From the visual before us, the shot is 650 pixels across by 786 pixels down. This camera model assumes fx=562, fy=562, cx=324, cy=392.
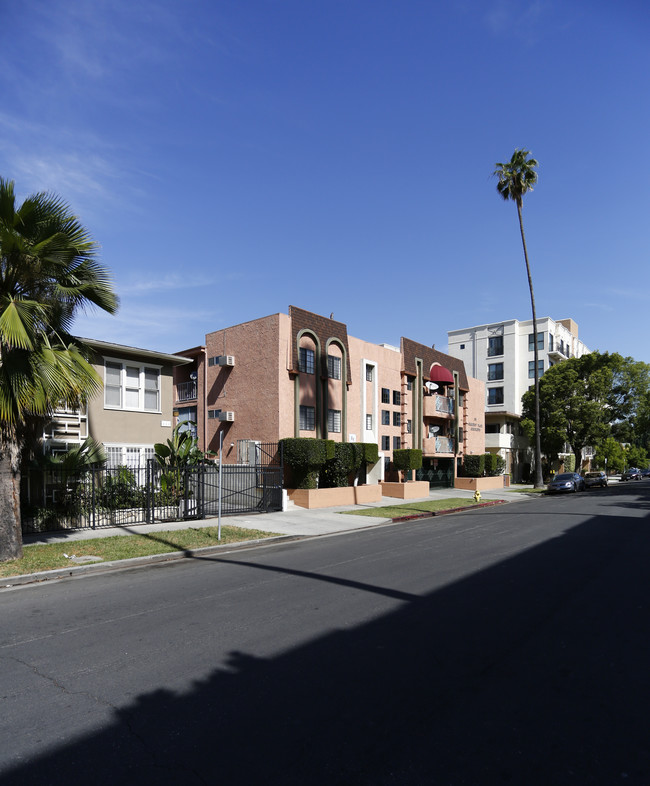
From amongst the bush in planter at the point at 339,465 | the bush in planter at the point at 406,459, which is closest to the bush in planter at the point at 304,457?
the bush in planter at the point at 339,465

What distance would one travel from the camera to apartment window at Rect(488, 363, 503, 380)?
61047mm

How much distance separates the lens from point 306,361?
28953 mm

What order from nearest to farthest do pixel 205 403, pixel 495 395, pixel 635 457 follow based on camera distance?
pixel 205 403, pixel 495 395, pixel 635 457

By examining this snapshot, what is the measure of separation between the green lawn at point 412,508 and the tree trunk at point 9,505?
13.4 meters

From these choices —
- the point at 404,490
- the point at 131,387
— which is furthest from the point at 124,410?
the point at 404,490

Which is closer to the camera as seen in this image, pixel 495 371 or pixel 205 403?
pixel 205 403

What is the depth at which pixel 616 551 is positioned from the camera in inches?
479

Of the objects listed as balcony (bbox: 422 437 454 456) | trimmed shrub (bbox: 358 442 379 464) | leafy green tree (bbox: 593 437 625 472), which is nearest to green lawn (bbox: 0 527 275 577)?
trimmed shrub (bbox: 358 442 379 464)

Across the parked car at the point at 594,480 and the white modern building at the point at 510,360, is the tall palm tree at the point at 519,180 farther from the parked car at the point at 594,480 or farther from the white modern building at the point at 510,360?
the white modern building at the point at 510,360

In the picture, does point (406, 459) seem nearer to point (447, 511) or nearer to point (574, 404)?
point (447, 511)

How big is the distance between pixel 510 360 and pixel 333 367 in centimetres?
3526

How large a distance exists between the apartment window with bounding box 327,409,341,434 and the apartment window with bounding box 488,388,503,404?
112ft

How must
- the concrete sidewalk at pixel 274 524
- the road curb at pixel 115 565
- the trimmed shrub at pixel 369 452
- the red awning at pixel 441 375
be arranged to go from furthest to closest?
the red awning at pixel 441 375, the trimmed shrub at pixel 369 452, the concrete sidewalk at pixel 274 524, the road curb at pixel 115 565

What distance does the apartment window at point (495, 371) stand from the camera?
6105cm
